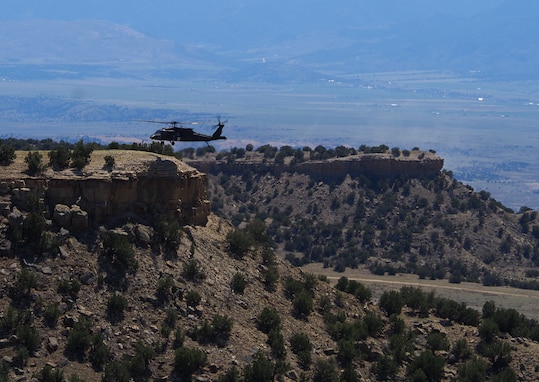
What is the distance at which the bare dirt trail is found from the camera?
Answer: 6222 cm

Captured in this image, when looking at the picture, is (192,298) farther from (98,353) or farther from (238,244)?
(238,244)

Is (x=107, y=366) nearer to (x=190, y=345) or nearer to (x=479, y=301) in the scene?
(x=190, y=345)

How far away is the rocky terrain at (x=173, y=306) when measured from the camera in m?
31.7

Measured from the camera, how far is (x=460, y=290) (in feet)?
221

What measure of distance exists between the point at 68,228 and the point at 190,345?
586cm

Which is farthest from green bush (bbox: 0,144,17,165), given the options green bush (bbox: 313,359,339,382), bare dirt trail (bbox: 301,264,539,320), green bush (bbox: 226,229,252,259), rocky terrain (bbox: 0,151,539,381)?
bare dirt trail (bbox: 301,264,539,320)

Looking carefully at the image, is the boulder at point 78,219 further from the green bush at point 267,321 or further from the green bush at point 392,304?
the green bush at point 392,304

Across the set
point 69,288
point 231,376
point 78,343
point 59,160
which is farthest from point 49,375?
point 59,160

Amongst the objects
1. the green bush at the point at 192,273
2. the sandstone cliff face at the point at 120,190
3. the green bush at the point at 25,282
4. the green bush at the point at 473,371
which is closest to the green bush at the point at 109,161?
the sandstone cliff face at the point at 120,190

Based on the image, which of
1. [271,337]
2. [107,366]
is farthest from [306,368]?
[107,366]

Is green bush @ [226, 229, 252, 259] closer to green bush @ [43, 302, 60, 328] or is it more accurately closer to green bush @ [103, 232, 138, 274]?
green bush @ [103, 232, 138, 274]

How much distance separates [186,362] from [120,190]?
299 inches

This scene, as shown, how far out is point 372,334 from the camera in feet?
128

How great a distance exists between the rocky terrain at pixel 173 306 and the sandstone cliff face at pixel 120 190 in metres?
0.05
